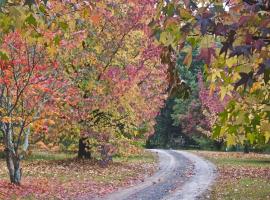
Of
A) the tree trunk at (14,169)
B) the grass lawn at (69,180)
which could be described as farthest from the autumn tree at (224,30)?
the tree trunk at (14,169)

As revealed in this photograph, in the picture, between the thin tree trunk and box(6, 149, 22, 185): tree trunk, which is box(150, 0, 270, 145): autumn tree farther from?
box(6, 149, 22, 185): tree trunk

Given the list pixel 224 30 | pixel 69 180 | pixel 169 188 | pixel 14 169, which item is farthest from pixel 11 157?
pixel 224 30

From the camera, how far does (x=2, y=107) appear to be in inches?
541

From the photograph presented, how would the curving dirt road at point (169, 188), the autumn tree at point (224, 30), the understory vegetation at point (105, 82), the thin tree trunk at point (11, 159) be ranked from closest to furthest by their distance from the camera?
the autumn tree at point (224, 30) < the understory vegetation at point (105, 82) < the curving dirt road at point (169, 188) < the thin tree trunk at point (11, 159)

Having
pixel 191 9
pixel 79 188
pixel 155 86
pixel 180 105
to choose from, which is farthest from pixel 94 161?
pixel 180 105

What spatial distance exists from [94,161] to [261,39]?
21.2 m

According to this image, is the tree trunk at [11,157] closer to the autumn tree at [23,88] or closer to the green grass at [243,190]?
the autumn tree at [23,88]

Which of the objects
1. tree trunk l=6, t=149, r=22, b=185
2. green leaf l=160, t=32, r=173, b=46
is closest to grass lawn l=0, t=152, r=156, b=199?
tree trunk l=6, t=149, r=22, b=185

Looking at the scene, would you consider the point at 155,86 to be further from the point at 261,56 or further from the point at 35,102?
the point at 261,56

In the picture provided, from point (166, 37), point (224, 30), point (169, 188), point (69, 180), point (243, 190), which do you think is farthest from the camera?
point (69, 180)

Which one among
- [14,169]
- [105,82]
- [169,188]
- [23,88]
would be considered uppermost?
[105,82]

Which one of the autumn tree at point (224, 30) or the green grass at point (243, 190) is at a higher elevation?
the autumn tree at point (224, 30)

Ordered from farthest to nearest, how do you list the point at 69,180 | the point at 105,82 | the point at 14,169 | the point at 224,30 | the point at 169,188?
1. the point at 105,82
2. the point at 69,180
3. the point at 169,188
4. the point at 14,169
5. the point at 224,30

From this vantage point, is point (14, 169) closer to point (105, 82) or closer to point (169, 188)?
point (169, 188)
